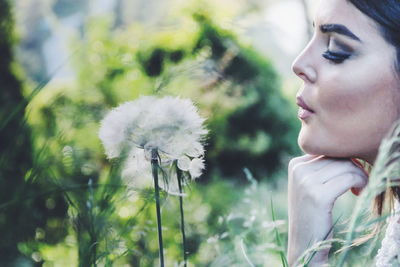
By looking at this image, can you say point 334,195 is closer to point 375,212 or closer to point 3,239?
point 375,212

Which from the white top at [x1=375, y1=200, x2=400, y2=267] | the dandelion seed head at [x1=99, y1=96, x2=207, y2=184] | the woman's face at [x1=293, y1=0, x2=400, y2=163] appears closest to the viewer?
the dandelion seed head at [x1=99, y1=96, x2=207, y2=184]

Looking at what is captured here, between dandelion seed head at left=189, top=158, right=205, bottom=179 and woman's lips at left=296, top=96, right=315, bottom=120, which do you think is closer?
dandelion seed head at left=189, top=158, right=205, bottom=179

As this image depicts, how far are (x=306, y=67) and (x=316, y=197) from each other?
0.31 metres

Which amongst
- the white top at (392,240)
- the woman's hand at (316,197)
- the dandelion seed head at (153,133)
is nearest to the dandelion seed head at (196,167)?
the dandelion seed head at (153,133)

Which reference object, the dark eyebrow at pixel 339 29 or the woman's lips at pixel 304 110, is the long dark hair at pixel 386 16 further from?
the woman's lips at pixel 304 110

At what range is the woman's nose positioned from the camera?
4.12 feet

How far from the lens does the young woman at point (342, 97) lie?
1198mm

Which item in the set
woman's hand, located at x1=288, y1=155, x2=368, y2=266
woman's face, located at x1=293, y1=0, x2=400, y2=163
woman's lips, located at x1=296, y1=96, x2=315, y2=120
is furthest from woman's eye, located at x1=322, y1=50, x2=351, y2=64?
woman's hand, located at x1=288, y1=155, x2=368, y2=266

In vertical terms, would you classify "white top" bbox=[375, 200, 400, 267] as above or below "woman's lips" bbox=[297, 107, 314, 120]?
below

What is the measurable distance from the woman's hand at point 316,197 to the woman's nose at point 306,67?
0.70ft

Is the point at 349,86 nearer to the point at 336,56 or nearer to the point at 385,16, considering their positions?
the point at 336,56

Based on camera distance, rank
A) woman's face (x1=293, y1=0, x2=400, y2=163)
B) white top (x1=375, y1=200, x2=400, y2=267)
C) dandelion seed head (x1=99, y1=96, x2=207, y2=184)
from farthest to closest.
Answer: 1. white top (x1=375, y1=200, x2=400, y2=267)
2. woman's face (x1=293, y1=0, x2=400, y2=163)
3. dandelion seed head (x1=99, y1=96, x2=207, y2=184)

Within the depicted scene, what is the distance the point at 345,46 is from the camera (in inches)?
47.8

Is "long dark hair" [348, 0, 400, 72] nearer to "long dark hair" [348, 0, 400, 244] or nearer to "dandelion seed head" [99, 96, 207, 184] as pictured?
"long dark hair" [348, 0, 400, 244]
